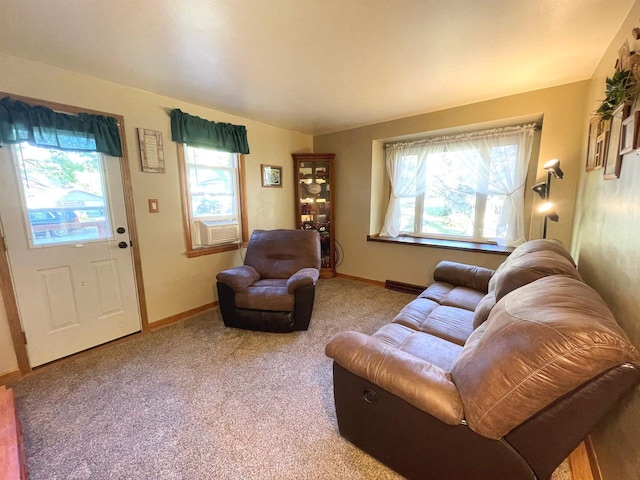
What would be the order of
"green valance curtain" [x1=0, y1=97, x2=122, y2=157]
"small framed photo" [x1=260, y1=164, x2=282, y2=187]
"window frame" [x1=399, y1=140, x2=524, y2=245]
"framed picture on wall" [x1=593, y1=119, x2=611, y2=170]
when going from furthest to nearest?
"small framed photo" [x1=260, y1=164, x2=282, y2=187], "window frame" [x1=399, y1=140, x2=524, y2=245], "green valance curtain" [x1=0, y1=97, x2=122, y2=157], "framed picture on wall" [x1=593, y1=119, x2=611, y2=170]

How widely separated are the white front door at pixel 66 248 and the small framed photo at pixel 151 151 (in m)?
0.26

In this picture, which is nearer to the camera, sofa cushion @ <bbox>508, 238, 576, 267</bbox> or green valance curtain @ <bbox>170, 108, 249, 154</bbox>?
sofa cushion @ <bbox>508, 238, 576, 267</bbox>

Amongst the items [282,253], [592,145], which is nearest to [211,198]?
[282,253]

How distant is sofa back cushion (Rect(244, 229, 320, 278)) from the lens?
298 cm

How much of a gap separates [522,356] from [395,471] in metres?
0.88

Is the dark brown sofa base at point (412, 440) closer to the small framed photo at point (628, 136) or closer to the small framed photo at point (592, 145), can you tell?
the small framed photo at point (628, 136)

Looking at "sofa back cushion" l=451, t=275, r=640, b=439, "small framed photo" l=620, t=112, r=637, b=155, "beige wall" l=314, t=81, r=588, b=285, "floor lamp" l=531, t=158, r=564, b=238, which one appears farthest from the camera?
"beige wall" l=314, t=81, r=588, b=285

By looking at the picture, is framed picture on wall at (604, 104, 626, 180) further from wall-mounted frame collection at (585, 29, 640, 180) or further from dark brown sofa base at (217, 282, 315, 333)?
dark brown sofa base at (217, 282, 315, 333)

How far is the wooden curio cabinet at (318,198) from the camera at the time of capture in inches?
158

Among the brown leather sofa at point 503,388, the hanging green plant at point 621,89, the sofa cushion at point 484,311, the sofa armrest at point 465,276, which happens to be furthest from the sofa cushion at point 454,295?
the hanging green plant at point 621,89

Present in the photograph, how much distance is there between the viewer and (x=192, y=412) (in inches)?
64.0

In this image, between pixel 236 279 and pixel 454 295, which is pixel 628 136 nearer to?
pixel 454 295

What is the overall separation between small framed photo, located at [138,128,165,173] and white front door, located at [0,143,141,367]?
26 cm

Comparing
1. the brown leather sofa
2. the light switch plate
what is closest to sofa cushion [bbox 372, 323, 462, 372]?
the brown leather sofa
